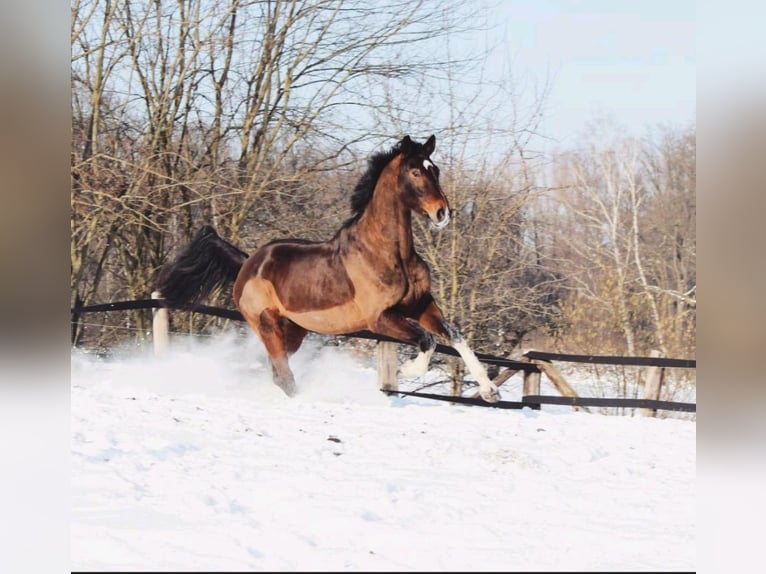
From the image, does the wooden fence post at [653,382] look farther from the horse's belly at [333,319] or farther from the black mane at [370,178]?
the black mane at [370,178]

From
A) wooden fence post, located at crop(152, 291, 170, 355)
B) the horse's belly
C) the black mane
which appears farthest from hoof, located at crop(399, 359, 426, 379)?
wooden fence post, located at crop(152, 291, 170, 355)

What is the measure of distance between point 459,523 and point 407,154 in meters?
2.82

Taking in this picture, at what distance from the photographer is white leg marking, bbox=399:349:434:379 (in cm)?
582

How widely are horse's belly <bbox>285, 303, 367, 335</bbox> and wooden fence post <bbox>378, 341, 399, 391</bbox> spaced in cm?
27

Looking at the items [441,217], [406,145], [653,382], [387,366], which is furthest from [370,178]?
[653,382]

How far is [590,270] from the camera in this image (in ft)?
19.9

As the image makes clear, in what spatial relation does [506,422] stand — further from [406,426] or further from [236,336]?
[236,336]

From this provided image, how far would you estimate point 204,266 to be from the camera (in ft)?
20.5

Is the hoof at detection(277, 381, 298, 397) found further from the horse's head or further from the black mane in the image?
the horse's head

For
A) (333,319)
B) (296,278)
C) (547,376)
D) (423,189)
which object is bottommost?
(547,376)

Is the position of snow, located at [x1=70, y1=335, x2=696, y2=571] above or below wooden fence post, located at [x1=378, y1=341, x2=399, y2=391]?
below

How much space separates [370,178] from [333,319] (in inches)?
41.8

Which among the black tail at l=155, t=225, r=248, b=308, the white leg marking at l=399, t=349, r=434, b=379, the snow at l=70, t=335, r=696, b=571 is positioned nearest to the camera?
the snow at l=70, t=335, r=696, b=571

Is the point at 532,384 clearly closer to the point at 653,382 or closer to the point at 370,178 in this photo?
the point at 653,382
